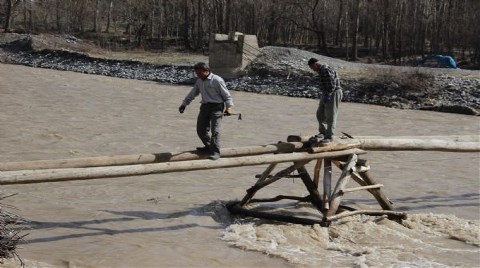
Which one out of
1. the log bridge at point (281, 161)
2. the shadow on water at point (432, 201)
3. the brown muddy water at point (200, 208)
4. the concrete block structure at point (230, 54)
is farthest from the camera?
the concrete block structure at point (230, 54)

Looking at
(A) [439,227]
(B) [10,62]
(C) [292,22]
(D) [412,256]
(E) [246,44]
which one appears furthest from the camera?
(C) [292,22]

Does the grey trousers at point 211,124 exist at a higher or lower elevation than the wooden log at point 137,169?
higher

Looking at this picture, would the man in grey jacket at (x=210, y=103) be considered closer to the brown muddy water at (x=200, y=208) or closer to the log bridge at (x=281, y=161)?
the log bridge at (x=281, y=161)

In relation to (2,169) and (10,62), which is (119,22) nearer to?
(10,62)

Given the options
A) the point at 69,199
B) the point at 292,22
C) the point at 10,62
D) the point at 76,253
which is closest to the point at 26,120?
the point at 69,199

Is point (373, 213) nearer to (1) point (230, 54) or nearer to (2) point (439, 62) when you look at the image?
(1) point (230, 54)

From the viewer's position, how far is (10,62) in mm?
33094

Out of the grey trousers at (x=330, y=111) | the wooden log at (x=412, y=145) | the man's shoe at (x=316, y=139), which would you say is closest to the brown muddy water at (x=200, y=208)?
the wooden log at (x=412, y=145)

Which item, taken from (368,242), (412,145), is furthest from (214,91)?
(412,145)

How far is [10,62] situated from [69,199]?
2552 cm

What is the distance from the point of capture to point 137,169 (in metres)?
6.89

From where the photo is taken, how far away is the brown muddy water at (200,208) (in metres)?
7.40

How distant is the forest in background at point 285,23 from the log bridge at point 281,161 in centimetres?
2967

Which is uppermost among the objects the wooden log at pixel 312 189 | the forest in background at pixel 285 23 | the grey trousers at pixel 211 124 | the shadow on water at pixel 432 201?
the forest in background at pixel 285 23
